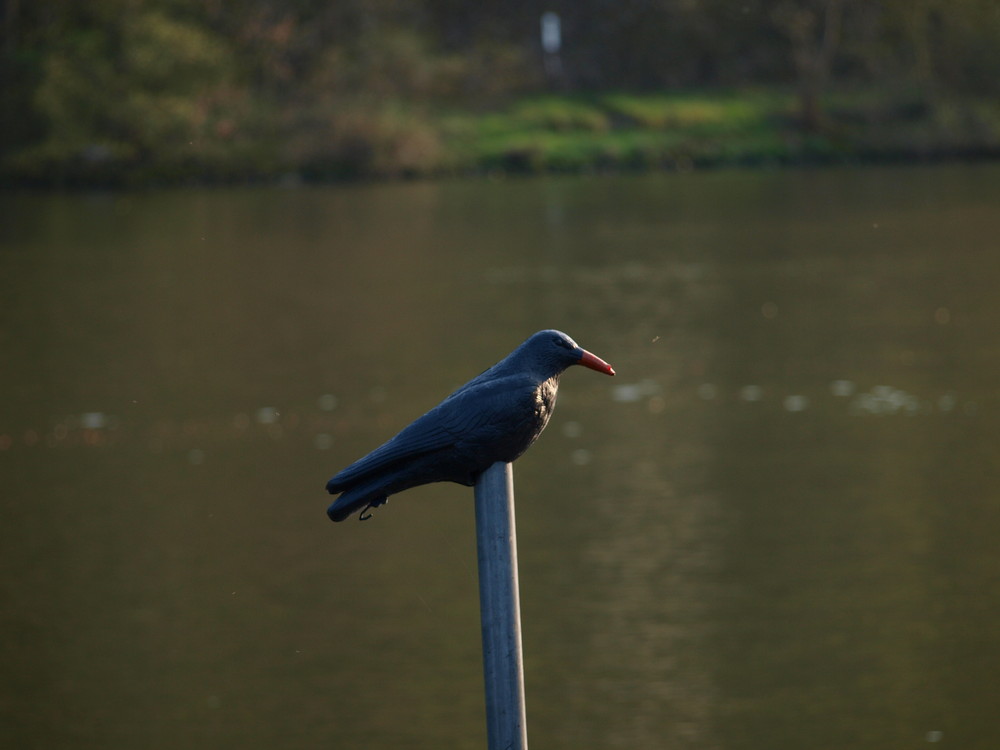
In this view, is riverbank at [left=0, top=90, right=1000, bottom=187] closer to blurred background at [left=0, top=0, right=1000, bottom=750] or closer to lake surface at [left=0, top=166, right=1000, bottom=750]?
blurred background at [left=0, top=0, right=1000, bottom=750]

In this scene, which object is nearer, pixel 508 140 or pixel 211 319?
pixel 211 319

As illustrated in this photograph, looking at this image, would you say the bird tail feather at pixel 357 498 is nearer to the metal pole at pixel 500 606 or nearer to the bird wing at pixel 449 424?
the bird wing at pixel 449 424

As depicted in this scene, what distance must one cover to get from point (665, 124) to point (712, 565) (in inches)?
1546

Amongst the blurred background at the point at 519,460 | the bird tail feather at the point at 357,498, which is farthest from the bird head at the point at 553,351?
the blurred background at the point at 519,460

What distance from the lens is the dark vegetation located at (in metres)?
44.9

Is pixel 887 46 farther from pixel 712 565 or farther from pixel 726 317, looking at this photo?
pixel 712 565

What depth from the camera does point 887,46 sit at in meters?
52.8

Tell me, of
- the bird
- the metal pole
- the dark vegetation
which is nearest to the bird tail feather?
the bird

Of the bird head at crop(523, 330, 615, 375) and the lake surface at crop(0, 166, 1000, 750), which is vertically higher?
the bird head at crop(523, 330, 615, 375)

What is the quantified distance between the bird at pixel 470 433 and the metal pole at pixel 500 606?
Answer: 0.08m

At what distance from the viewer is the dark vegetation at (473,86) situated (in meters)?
44.9

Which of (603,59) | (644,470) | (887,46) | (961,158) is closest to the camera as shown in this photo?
(644,470)

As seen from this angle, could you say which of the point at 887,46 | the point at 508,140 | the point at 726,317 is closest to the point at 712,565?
the point at 726,317

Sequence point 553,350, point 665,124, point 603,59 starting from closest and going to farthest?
1. point 553,350
2. point 665,124
3. point 603,59
